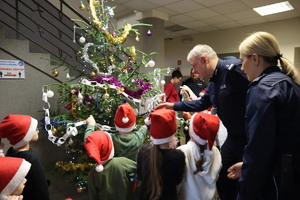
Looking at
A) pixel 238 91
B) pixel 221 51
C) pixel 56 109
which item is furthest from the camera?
pixel 221 51

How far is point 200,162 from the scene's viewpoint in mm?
1595

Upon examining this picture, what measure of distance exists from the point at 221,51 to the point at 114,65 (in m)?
5.63

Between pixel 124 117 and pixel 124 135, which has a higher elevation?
pixel 124 117

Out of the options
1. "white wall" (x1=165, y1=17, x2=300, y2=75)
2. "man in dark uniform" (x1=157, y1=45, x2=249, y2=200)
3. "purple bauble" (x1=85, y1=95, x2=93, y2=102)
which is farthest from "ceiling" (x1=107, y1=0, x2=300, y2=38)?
"man in dark uniform" (x1=157, y1=45, x2=249, y2=200)

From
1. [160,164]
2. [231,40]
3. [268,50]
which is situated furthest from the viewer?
[231,40]

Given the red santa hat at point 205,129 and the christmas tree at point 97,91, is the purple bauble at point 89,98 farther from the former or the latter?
the red santa hat at point 205,129

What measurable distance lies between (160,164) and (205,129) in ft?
1.42

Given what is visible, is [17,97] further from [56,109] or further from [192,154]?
[192,154]

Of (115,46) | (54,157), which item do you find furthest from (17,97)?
(115,46)

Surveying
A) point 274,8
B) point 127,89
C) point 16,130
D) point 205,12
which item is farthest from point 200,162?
point 274,8

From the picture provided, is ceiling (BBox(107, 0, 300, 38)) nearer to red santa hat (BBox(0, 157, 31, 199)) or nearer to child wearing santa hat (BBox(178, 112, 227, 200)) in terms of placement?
child wearing santa hat (BBox(178, 112, 227, 200))

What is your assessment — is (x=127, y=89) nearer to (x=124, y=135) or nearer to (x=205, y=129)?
(x=124, y=135)

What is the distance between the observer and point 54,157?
2.96 m

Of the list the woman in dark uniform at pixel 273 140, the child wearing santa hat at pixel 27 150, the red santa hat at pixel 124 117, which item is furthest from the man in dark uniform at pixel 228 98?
the child wearing santa hat at pixel 27 150
